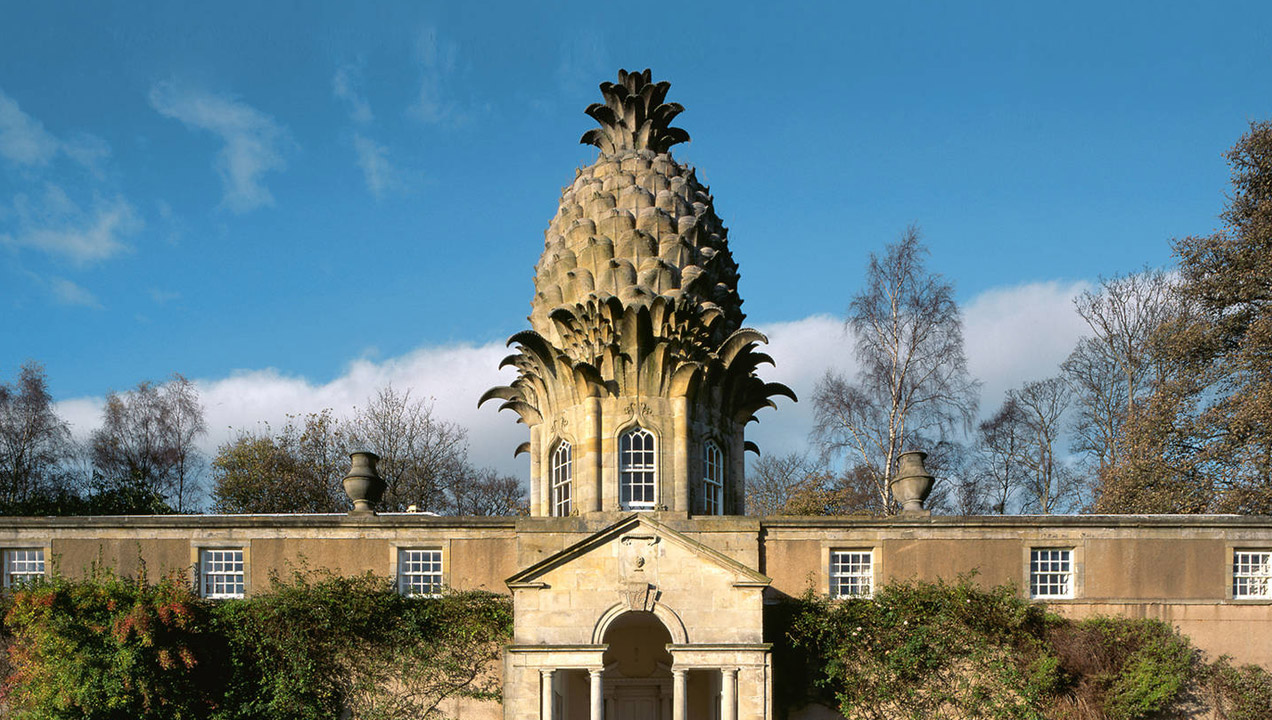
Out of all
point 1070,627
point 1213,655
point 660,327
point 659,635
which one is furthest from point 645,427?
point 1213,655

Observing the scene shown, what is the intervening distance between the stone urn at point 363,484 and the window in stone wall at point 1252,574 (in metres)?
19.9

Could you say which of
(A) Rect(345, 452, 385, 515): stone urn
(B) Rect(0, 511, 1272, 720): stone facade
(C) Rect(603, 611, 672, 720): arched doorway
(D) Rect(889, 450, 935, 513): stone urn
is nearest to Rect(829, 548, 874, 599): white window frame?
(B) Rect(0, 511, 1272, 720): stone facade

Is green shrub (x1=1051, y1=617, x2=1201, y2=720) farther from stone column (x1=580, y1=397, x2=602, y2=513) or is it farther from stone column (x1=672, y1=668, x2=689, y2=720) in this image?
stone column (x1=580, y1=397, x2=602, y2=513)

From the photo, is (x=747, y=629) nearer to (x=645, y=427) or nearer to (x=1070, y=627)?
(x=645, y=427)

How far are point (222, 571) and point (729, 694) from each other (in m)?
11.9

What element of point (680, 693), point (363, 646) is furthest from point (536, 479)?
point (680, 693)

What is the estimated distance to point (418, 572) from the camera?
24.8 m

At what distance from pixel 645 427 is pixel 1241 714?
14.3m

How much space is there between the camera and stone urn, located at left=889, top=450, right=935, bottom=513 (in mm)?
25438

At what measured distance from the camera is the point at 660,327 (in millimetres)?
25469

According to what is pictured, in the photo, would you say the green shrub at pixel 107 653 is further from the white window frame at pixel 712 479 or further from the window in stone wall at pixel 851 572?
the window in stone wall at pixel 851 572

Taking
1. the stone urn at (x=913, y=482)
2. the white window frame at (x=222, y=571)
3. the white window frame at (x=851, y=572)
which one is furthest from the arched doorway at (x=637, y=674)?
the white window frame at (x=222, y=571)

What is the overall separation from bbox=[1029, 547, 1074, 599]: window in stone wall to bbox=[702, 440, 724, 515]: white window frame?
728cm

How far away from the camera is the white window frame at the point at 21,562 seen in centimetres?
2512
